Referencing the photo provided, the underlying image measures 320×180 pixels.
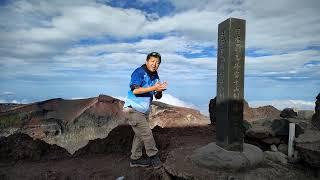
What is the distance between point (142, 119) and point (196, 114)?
22.8 ft

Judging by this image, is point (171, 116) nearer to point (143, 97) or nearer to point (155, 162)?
point (155, 162)

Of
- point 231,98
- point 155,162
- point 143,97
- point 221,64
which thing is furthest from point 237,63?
point 155,162

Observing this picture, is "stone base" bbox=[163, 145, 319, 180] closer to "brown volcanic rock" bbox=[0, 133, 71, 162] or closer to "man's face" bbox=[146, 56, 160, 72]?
"man's face" bbox=[146, 56, 160, 72]

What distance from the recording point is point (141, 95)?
19.1ft

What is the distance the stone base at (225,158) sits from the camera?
17.2ft

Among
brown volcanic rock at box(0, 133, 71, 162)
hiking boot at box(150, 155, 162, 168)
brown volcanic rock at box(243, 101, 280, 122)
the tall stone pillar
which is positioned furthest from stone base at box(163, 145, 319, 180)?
brown volcanic rock at box(243, 101, 280, 122)

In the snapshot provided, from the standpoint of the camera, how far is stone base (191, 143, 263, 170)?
17.2 feet

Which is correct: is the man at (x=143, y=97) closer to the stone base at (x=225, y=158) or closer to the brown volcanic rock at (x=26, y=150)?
the stone base at (x=225, y=158)

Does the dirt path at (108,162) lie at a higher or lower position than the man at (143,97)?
lower

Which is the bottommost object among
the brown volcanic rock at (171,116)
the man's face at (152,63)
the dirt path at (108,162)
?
the dirt path at (108,162)

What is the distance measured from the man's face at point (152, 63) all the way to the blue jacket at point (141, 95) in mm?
77

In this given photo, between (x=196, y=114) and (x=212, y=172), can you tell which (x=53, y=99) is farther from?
(x=212, y=172)

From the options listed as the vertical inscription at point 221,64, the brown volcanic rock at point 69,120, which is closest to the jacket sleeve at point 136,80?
the vertical inscription at point 221,64

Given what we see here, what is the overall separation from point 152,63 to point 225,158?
82.3 inches
